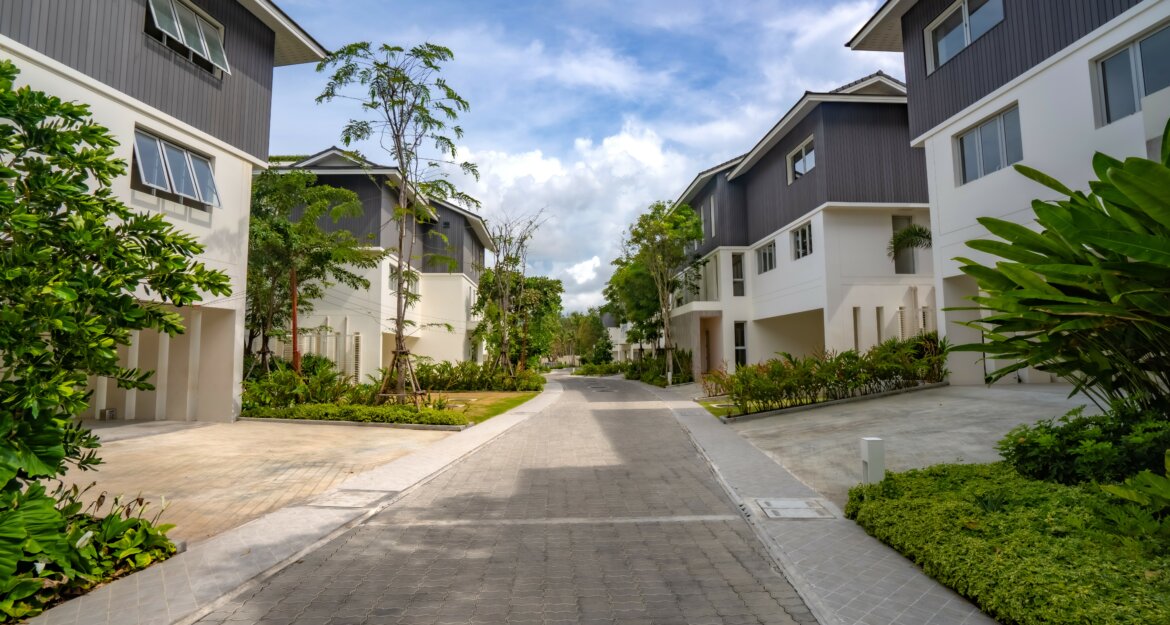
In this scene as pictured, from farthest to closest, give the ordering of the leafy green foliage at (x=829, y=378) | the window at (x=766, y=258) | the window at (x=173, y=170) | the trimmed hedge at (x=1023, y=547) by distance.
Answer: the window at (x=766, y=258), the leafy green foliage at (x=829, y=378), the window at (x=173, y=170), the trimmed hedge at (x=1023, y=547)

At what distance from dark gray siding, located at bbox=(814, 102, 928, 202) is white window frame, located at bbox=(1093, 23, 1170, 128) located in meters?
9.43

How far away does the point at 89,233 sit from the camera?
4.66 m

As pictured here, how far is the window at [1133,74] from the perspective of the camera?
10.4 meters

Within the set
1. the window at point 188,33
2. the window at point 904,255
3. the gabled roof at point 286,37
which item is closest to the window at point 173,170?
the window at point 188,33

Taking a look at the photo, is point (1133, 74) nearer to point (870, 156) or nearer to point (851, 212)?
point (870, 156)

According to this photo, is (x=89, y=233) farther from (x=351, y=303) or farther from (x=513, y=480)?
(x=351, y=303)

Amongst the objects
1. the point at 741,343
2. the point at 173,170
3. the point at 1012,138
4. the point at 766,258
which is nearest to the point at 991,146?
the point at 1012,138

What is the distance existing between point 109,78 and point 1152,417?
1638cm

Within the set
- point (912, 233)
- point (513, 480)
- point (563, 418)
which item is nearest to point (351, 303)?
point (563, 418)

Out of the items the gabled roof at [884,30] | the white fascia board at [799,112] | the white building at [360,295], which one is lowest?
the white building at [360,295]

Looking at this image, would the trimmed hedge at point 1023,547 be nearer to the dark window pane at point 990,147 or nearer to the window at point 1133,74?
the window at point 1133,74

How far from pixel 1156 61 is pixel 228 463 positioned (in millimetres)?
16867

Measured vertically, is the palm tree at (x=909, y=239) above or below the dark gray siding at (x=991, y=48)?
below

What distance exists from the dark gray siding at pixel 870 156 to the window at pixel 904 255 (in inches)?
34.1
